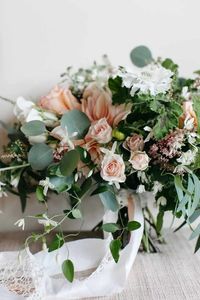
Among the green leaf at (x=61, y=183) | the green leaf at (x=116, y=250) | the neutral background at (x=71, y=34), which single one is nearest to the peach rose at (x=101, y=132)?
the green leaf at (x=61, y=183)

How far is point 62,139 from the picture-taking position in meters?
0.88

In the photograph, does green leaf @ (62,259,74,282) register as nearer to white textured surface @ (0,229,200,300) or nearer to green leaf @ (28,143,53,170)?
white textured surface @ (0,229,200,300)

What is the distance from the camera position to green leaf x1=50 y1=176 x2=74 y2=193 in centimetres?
85

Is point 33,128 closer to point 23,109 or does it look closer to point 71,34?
point 23,109

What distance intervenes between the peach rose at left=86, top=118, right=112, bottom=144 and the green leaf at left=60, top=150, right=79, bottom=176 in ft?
0.22

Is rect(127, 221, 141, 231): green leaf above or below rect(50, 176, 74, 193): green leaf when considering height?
below

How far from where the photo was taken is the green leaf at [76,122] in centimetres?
87

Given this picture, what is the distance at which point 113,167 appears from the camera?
82cm

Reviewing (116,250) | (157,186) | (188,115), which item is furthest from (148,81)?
(116,250)

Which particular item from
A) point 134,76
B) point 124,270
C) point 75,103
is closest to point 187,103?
point 134,76

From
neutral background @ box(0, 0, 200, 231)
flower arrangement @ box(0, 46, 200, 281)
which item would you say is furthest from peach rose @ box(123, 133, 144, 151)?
neutral background @ box(0, 0, 200, 231)

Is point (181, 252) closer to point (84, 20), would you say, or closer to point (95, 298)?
point (95, 298)

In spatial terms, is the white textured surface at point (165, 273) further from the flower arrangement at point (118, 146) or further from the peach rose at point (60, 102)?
the peach rose at point (60, 102)

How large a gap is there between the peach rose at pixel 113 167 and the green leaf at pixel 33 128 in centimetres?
16
